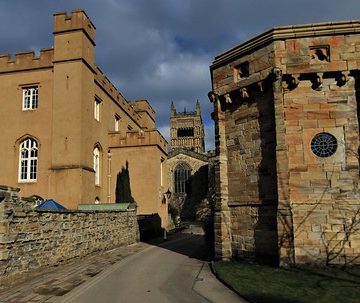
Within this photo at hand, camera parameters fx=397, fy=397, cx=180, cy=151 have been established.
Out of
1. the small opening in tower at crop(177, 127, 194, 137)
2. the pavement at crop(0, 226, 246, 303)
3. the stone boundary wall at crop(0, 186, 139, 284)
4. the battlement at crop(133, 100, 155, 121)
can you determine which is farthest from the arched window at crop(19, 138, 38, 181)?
the small opening in tower at crop(177, 127, 194, 137)

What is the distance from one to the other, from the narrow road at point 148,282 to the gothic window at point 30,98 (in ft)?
48.2

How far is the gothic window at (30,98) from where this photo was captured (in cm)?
2722

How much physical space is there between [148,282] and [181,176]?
199ft

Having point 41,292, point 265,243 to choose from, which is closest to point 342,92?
point 265,243

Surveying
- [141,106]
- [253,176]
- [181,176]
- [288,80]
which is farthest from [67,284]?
[181,176]

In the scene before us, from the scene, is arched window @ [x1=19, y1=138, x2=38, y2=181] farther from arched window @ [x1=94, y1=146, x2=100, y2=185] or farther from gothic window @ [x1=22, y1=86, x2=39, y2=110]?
arched window @ [x1=94, y1=146, x2=100, y2=185]

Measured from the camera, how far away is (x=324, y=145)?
13438 millimetres

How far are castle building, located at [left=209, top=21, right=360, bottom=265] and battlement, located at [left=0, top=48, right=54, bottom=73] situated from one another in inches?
656

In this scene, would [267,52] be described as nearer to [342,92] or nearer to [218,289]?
[342,92]

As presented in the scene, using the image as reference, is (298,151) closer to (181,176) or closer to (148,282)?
(148,282)

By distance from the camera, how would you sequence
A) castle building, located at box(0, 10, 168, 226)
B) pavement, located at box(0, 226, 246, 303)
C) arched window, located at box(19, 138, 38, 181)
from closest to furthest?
1. pavement, located at box(0, 226, 246, 303)
2. castle building, located at box(0, 10, 168, 226)
3. arched window, located at box(19, 138, 38, 181)

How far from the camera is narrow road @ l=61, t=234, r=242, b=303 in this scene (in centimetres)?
997

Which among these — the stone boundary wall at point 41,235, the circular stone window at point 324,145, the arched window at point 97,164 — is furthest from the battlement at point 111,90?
the circular stone window at point 324,145

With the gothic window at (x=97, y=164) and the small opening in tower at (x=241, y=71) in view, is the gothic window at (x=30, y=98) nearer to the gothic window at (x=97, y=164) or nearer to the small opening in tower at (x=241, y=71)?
the gothic window at (x=97, y=164)
